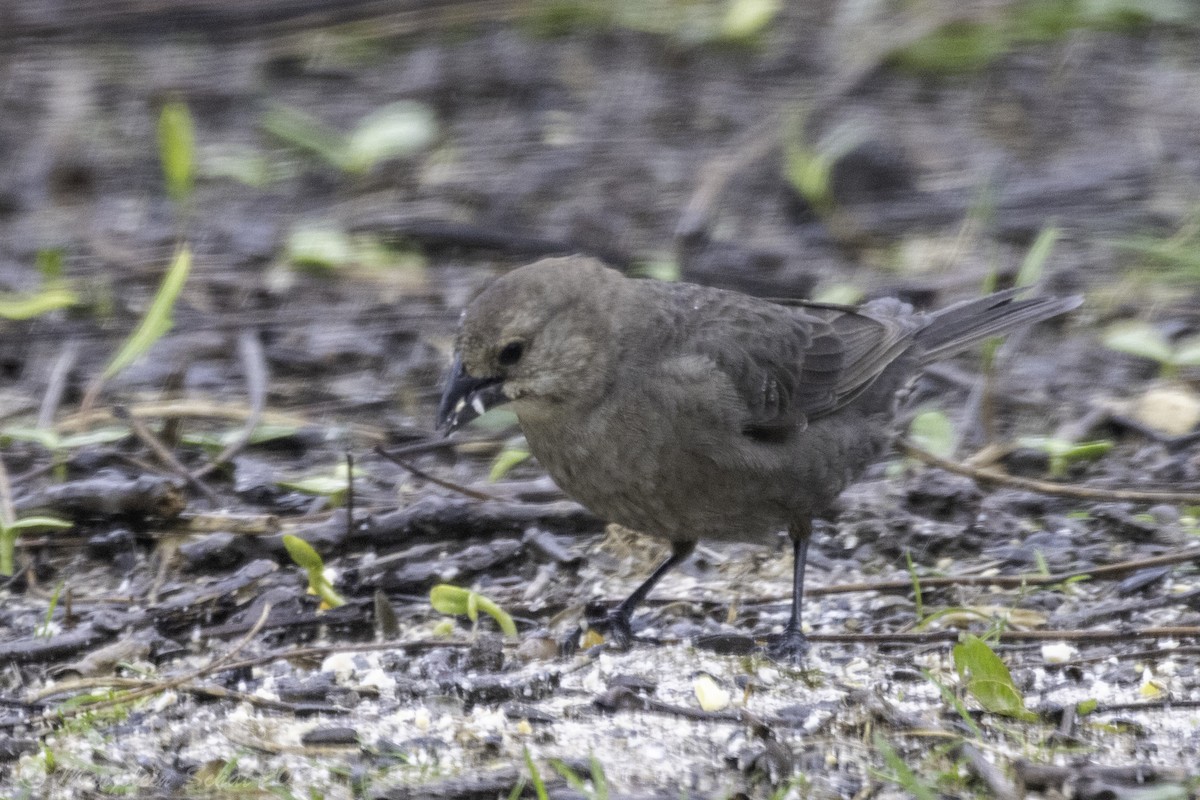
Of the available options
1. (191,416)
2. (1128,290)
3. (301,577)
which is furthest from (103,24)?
(1128,290)

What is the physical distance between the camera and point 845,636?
3.54 meters

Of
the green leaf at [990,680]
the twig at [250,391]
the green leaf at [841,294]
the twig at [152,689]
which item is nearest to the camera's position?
the green leaf at [990,680]

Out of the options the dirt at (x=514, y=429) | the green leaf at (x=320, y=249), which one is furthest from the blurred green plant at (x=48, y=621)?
the green leaf at (x=320, y=249)

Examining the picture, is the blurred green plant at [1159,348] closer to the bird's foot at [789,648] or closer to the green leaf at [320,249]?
the bird's foot at [789,648]

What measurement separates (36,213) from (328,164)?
1291mm

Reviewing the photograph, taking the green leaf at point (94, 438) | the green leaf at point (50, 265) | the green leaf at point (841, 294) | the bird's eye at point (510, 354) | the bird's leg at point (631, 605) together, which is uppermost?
the bird's eye at point (510, 354)

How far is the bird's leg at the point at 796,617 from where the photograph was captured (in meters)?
3.55

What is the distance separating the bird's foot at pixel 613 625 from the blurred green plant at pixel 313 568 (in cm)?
65

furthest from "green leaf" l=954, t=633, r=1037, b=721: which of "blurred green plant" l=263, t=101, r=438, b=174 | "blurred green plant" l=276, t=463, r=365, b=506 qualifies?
"blurred green plant" l=263, t=101, r=438, b=174

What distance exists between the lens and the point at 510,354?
3.80 metres

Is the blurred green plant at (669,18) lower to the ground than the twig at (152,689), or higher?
higher

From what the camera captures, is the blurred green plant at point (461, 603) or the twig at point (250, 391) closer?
the blurred green plant at point (461, 603)

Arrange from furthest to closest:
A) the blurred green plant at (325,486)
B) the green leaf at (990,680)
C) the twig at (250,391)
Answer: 1. the twig at (250,391)
2. the blurred green plant at (325,486)
3. the green leaf at (990,680)

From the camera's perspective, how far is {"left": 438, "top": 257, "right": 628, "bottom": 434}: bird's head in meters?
3.75
